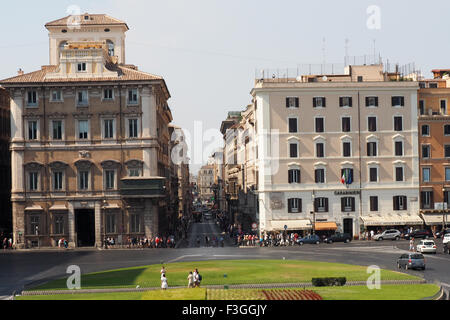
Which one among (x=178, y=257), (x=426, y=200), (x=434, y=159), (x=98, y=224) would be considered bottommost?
(x=178, y=257)

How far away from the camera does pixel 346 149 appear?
9281cm

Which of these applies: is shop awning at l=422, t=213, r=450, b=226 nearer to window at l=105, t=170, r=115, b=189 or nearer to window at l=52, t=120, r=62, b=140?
window at l=105, t=170, r=115, b=189

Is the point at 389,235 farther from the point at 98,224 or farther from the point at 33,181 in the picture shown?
the point at 33,181

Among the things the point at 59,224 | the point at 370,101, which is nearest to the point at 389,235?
the point at 370,101

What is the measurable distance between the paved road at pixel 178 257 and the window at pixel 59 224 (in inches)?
205

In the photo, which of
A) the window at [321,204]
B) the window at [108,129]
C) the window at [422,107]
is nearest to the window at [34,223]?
the window at [108,129]

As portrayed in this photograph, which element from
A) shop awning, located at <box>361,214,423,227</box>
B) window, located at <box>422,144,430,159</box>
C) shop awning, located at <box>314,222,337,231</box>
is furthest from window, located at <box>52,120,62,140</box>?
window, located at <box>422,144,430,159</box>

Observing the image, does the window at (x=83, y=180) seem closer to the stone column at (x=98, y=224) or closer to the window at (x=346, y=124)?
the stone column at (x=98, y=224)

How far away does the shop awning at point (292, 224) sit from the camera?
8975 centimetres

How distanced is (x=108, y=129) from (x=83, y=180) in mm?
6786

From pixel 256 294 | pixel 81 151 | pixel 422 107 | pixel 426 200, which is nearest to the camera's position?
pixel 256 294

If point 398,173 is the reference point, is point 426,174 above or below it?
below

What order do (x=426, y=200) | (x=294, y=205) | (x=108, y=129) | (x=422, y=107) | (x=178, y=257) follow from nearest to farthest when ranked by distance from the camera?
1. (x=178, y=257)
2. (x=108, y=129)
3. (x=294, y=205)
4. (x=426, y=200)
5. (x=422, y=107)

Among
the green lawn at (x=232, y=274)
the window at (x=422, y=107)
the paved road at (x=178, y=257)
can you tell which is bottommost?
the paved road at (x=178, y=257)
